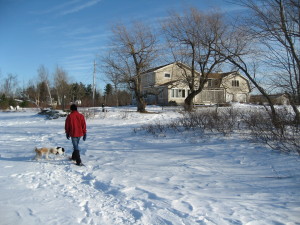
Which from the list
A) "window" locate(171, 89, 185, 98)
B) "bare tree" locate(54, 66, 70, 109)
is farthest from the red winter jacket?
"bare tree" locate(54, 66, 70, 109)

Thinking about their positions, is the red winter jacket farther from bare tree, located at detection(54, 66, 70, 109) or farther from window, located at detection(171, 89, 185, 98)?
bare tree, located at detection(54, 66, 70, 109)

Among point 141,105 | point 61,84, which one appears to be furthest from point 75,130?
point 61,84

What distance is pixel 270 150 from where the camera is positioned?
7.34 meters

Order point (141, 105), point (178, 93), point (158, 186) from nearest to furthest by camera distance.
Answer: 1. point (158, 186)
2. point (141, 105)
3. point (178, 93)

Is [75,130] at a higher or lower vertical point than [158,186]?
higher

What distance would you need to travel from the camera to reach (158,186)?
5.24 meters

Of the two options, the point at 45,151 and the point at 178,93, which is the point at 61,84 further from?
the point at 45,151

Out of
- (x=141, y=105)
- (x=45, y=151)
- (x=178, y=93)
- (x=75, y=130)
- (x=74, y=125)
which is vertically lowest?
(x=45, y=151)

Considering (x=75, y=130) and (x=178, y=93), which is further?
(x=178, y=93)

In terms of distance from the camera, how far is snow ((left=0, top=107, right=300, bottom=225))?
3883 millimetres

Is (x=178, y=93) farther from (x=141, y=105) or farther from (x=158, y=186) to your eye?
(x=158, y=186)

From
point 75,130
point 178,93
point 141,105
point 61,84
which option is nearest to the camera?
point 75,130

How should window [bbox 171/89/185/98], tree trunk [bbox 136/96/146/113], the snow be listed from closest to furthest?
the snow < tree trunk [bbox 136/96/146/113] < window [bbox 171/89/185/98]

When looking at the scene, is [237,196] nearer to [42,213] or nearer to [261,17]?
[42,213]
